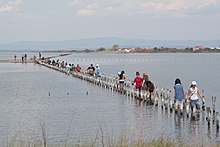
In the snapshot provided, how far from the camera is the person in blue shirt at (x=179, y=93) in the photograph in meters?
27.0

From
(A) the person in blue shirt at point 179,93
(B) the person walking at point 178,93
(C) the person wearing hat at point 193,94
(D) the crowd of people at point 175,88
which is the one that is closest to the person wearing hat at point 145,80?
(D) the crowd of people at point 175,88

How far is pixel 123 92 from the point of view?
4206cm

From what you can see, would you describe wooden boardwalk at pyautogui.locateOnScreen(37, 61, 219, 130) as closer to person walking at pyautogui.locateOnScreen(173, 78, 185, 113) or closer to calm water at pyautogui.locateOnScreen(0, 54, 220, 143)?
person walking at pyautogui.locateOnScreen(173, 78, 185, 113)

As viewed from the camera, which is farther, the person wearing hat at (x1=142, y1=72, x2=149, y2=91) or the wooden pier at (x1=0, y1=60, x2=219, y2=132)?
the person wearing hat at (x1=142, y1=72, x2=149, y2=91)

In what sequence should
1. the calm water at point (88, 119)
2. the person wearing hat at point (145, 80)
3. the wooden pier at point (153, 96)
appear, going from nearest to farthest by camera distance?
the calm water at point (88, 119) < the wooden pier at point (153, 96) < the person wearing hat at point (145, 80)

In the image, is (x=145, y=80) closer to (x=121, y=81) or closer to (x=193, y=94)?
(x=121, y=81)

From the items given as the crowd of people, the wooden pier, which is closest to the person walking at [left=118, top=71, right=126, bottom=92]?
the crowd of people

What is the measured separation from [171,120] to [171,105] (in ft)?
10.9

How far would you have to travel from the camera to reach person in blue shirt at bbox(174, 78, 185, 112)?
27.0 metres

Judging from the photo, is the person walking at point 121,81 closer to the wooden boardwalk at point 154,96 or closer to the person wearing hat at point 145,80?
the wooden boardwalk at point 154,96

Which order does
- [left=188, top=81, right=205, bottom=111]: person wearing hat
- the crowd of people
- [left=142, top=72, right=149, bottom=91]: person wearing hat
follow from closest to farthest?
[left=188, top=81, right=205, bottom=111]: person wearing hat → the crowd of people → [left=142, top=72, right=149, bottom=91]: person wearing hat

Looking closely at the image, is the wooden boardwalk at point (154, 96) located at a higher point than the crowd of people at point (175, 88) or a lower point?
lower

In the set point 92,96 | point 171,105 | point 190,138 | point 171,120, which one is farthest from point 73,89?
point 190,138

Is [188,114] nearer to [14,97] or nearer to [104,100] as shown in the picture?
[104,100]
